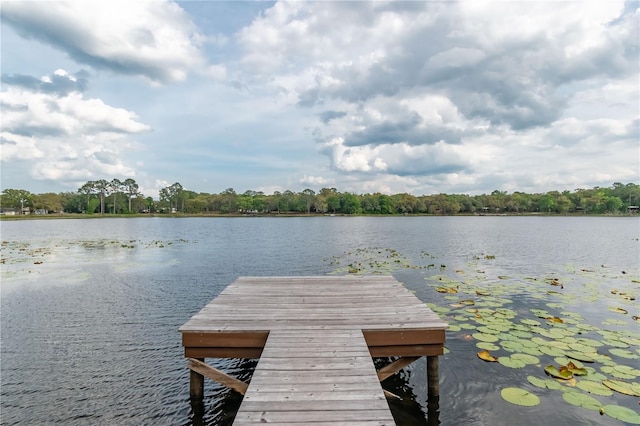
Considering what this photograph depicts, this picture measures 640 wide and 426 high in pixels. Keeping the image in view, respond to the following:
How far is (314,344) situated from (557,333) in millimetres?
6383

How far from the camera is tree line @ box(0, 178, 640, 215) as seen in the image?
113 m

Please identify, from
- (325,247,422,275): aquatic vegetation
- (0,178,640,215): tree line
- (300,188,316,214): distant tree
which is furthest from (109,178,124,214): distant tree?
(325,247,422,275): aquatic vegetation

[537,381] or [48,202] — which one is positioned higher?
[48,202]

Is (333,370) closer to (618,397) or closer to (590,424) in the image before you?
(590,424)

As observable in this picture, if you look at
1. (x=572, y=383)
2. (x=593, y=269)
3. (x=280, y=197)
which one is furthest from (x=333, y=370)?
(x=280, y=197)

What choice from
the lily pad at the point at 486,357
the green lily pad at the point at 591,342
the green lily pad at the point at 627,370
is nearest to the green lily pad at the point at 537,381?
the lily pad at the point at 486,357

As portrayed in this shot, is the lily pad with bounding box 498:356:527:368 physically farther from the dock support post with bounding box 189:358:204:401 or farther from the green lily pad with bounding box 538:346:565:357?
the dock support post with bounding box 189:358:204:401

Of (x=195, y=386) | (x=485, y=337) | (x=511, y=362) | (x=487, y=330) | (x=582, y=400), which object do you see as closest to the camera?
(x=582, y=400)

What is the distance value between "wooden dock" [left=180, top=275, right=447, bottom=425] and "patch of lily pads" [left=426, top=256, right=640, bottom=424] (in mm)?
2053

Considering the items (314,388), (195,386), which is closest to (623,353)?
(314,388)

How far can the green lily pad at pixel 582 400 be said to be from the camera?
15.8 feet

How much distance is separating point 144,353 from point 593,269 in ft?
63.1

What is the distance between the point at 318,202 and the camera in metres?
124

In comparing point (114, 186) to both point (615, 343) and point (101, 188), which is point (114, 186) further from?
point (615, 343)
